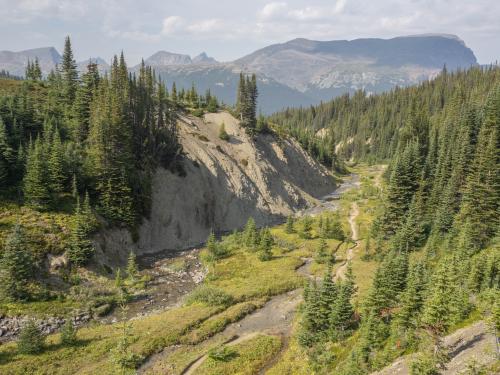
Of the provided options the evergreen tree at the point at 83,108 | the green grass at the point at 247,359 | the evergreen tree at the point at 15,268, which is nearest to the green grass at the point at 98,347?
the green grass at the point at 247,359

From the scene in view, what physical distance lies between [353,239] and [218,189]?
115 feet

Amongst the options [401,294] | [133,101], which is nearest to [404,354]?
[401,294]

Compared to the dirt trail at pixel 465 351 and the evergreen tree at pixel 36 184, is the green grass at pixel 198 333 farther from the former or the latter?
the dirt trail at pixel 465 351

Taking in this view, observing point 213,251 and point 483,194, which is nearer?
point 483,194

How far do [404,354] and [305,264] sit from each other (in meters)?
37.9

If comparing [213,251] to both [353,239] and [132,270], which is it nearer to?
[132,270]

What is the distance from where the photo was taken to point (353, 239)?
258ft

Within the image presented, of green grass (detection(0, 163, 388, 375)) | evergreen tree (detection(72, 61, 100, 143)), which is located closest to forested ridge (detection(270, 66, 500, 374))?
green grass (detection(0, 163, 388, 375))

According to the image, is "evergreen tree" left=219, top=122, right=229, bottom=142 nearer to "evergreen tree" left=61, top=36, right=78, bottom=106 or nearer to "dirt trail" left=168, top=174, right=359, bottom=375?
"evergreen tree" left=61, top=36, right=78, bottom=106

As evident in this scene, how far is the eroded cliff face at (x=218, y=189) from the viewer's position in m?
74.8

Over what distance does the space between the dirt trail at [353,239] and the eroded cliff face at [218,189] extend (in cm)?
1402

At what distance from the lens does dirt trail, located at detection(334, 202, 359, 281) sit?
58138mm

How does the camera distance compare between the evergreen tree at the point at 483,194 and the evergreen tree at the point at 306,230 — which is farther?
the evergreen tree at the point at 306,230

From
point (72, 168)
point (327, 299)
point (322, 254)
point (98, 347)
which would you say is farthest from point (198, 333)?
point (72, 168)
